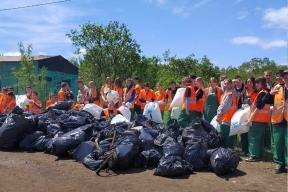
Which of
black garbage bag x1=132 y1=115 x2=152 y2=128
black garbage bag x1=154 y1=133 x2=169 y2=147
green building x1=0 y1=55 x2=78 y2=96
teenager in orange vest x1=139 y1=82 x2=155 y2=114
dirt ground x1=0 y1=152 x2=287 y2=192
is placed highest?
green building x1=0 y1=55 x2=78 y2=96

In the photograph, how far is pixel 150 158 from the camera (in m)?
6.27

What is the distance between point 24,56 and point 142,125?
1428 cm

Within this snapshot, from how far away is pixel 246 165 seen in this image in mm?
6453

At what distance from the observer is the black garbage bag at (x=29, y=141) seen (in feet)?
25.9

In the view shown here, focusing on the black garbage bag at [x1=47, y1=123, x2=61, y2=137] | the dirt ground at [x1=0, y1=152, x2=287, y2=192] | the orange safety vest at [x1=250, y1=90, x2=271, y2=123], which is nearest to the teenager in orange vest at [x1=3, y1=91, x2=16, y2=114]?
the black garbage bag at [x1=47, y1=123, x2=61, y2=137]

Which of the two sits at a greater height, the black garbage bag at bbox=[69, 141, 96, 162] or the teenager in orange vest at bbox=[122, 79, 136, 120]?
the teenager in orange vest at bbox=[122, 79, 136, 120]

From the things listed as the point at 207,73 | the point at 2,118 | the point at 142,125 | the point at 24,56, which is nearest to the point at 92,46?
the point at 24,56

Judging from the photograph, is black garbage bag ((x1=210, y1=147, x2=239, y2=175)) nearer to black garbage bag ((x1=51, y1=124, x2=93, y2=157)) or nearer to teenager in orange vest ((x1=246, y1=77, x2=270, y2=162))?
teenager in orange vest ((x1=246, y1=77, x2=270, y2=162))

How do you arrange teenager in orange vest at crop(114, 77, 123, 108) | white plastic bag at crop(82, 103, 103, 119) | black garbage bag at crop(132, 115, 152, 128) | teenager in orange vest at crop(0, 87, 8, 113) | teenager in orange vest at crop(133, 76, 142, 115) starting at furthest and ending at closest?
teenager in orange vest at crop(0, 87, 8, 113) → teenager in orange vest at crop(133, 76, 142, 115) → teenager in orange vest at crop(114, 77, 123, 108) → white plastic bag at crop(82, 103, 103, 119) → black garbage bag at crop(132, 115, 152, 128)

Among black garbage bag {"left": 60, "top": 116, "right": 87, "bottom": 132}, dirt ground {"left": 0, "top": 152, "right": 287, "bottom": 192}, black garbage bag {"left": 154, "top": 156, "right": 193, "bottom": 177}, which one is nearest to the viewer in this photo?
dirt ground {"left": 0, "top": 152, "right": 287, "bottom": 192}

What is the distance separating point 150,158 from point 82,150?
133 centimetres

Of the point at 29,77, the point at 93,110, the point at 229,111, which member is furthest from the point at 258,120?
A: the point at 29,77

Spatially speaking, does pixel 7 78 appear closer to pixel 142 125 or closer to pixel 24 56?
pixel 24 56

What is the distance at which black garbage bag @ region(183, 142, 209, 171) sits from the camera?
6.09 m
